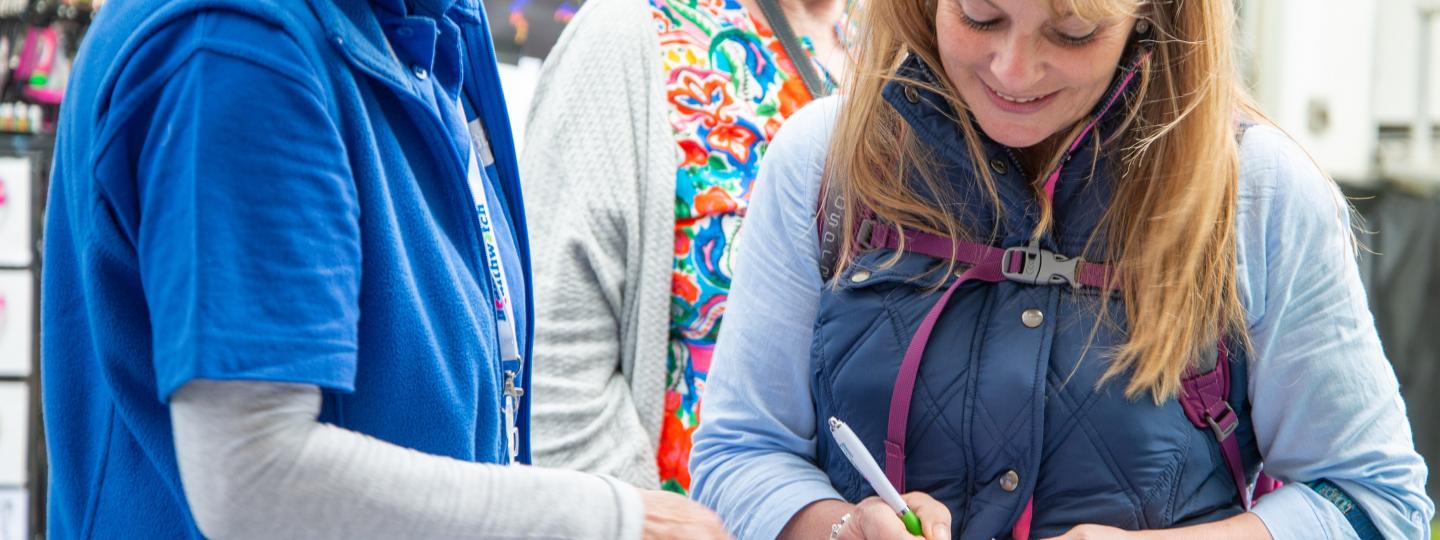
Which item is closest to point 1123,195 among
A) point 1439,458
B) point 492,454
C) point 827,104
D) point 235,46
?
point 827,104

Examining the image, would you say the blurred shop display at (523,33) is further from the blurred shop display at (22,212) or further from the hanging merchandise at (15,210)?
the hanging merchandise at (15,210)

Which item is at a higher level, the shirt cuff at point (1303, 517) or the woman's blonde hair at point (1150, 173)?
the woman's blonde hair at point (1150, 173)

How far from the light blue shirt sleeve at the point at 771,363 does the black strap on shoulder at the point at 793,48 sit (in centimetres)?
60

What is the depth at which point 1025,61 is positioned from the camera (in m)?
1.50

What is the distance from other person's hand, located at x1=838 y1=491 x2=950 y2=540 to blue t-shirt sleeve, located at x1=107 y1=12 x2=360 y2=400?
1.98 feet

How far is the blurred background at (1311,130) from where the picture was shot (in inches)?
150

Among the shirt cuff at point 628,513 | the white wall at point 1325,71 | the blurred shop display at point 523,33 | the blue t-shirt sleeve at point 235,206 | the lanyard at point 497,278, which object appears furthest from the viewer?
the white wall at point 1325,71

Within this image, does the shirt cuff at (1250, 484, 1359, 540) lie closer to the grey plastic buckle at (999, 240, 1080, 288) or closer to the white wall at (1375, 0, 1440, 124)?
the grey plastic buckle at (999, 240, 1080, 288)

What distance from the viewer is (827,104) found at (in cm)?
171

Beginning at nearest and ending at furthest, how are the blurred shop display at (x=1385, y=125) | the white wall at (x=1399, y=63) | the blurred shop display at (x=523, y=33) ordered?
the blurred shop display at (x=523, y=33)
the blurred shop display at (x=1385, y=125)
the white wall at (x=1399, y=63)

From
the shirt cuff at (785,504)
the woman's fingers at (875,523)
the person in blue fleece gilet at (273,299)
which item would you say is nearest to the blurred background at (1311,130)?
A: the shirt cuff at (785,504)

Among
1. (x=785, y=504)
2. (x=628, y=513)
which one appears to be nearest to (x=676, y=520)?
(x=628, y=513)

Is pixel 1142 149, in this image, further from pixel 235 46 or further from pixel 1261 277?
pixel 235 46

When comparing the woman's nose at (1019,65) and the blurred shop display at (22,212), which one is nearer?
the woman's nose at (1019,65)
